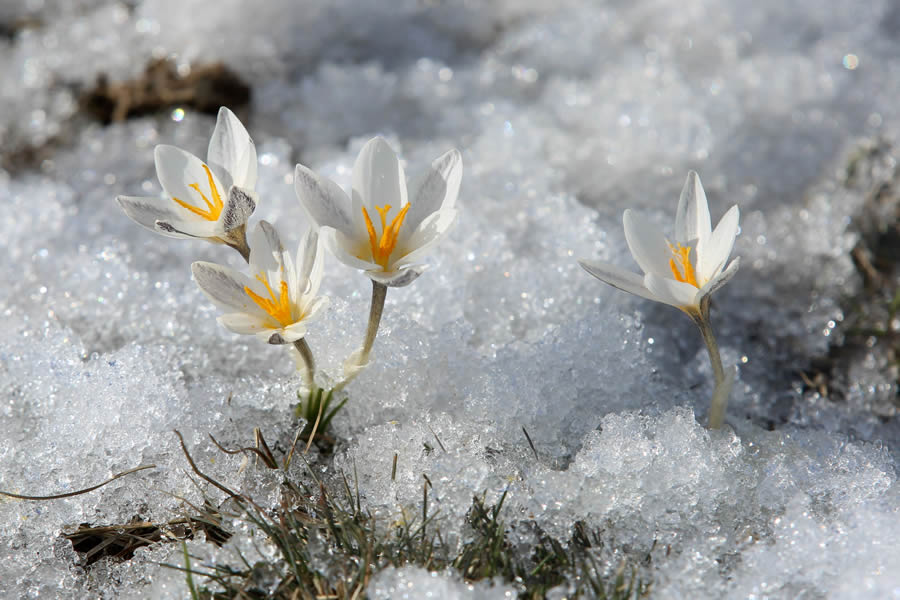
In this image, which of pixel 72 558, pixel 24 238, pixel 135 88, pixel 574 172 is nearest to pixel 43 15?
pixel 135 88

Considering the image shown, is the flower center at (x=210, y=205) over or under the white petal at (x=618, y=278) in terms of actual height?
over

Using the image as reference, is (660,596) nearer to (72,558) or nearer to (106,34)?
(72,558)

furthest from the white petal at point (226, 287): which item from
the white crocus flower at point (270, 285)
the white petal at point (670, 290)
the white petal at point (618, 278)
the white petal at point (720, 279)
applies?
the white petal at point (720, 279)

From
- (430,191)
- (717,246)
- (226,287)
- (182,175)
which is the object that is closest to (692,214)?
(717,246)

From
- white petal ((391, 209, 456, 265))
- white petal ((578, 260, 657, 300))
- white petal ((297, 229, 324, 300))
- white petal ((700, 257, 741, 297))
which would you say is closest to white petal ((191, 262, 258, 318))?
white petal ((297, 229, 324, 300))

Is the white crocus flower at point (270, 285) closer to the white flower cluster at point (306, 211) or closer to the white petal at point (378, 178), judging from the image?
the white flower cluster at point (306, 211)

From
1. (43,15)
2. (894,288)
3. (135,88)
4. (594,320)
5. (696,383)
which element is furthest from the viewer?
(43,15)
